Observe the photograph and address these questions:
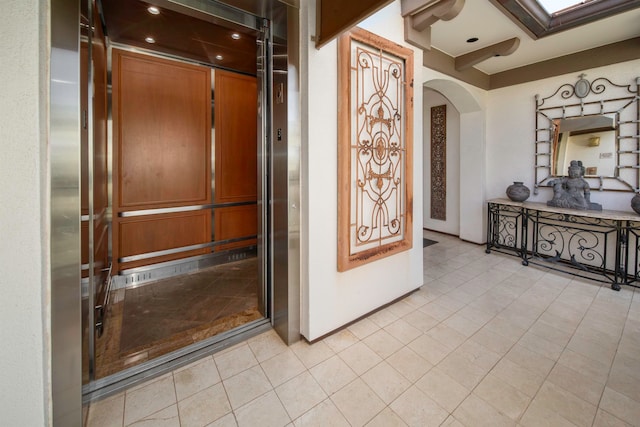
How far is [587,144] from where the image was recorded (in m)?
3.42

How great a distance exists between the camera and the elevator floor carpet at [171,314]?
6.12 feet

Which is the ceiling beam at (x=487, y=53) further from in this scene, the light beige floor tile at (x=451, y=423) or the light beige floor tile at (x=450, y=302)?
the light beige floor tile at (x=451, y=423)

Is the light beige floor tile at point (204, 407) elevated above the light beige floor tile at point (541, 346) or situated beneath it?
situated beneath

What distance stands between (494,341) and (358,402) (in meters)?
1.24

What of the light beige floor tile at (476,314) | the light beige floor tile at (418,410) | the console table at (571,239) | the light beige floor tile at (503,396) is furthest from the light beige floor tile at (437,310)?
the console table at (571,239)

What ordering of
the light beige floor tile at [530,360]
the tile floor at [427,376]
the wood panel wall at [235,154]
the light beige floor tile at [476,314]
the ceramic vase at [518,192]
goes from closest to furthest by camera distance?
the tile floor at [427,376] < the light beige floor tile at [530,360] < the light beige floor tile at [476,314] < the wood panel wall at [235,154] < the ceramic vase at [518,192]

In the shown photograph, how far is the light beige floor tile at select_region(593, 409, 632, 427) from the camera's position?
1.32 m

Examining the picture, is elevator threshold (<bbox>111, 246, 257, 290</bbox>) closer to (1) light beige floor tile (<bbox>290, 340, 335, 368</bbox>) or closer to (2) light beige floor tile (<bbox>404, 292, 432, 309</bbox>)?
(1) light beige floor tile (<bbox>290, 340, 335, 368</bbox>)

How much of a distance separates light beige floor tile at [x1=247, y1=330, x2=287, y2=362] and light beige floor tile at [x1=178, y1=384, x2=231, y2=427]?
35 cm

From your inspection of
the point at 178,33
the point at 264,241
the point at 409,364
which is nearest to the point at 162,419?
the point at 264,241

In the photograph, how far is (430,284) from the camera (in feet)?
9.77

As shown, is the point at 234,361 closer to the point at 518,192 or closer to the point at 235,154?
the point at 235,154

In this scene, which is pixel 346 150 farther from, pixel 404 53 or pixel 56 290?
pixel 56 290

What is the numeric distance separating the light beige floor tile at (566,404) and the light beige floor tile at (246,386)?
62.5 inches
